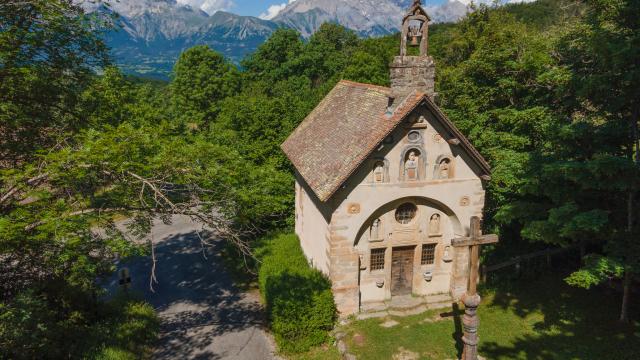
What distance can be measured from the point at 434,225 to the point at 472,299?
631cm

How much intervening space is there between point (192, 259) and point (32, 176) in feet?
54.2

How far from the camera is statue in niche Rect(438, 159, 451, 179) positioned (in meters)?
18.2

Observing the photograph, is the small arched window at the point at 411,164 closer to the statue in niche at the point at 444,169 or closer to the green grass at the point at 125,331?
the statue in niche at the point at 444,169

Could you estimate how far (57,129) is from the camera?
51.8 ft

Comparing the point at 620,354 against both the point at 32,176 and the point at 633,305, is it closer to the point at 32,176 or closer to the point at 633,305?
the point at 633,305

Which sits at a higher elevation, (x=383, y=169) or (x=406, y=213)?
(x=383, y=169)

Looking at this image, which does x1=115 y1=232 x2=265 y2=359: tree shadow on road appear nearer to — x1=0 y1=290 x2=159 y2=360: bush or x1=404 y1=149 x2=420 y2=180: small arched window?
x1=0 y1=290 x2=159 y2=360: bush

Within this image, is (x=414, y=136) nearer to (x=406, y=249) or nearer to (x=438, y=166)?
(x=438, y=166)

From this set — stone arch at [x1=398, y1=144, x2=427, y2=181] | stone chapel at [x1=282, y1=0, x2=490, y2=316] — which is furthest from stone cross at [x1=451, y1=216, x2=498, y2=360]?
stone arch at [x1=398, y1=144, x2=427, y2=181]

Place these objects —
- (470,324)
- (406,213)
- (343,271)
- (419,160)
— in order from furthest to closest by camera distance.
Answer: (406,213)
(343,271)
(419,160)
(470,324)

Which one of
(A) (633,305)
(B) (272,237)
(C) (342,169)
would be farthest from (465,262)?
(B) (272,237)

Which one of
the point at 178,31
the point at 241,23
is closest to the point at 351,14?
the point at 241,23

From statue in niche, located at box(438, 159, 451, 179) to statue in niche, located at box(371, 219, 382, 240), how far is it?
3.53 metres

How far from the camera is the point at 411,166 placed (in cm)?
1786
